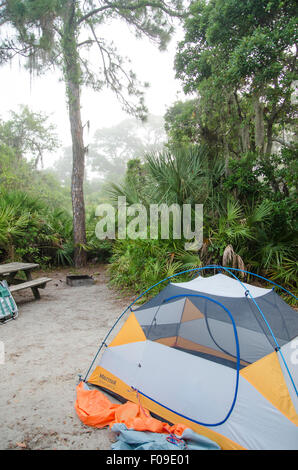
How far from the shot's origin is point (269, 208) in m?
5.91

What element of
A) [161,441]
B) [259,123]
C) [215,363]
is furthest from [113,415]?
[259,123]

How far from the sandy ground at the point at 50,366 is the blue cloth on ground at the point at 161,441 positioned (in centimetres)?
14

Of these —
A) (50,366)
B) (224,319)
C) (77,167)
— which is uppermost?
(77,167)

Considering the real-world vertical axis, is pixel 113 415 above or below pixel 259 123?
below

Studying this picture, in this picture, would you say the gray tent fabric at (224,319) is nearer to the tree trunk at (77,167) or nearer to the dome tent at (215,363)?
the dome tent at (215,363)

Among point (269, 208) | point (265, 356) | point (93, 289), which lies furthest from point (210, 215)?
point (265, 356)

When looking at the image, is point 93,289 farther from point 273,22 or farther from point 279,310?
point 273,22

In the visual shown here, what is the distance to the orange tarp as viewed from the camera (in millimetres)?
2373

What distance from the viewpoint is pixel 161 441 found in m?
2.21

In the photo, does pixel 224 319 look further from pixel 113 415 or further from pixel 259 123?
pixel 259 123

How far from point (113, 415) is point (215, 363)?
0.92m

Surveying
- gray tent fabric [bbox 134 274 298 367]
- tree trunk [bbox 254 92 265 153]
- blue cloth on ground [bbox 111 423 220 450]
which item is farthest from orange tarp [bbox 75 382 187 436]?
tree trunk [bbox 254 92 265 153]

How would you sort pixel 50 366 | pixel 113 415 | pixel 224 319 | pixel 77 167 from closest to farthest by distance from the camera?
pixel 113 415 < pixel 224 319 < pixel 50 366 < pixel 77 167

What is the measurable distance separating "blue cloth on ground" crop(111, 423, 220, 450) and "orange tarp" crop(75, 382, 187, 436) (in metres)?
0.07
